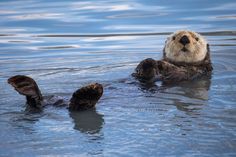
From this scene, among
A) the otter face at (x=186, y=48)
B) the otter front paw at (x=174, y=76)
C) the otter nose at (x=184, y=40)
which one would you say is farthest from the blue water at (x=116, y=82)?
the otter nose at (x=184, y=40)

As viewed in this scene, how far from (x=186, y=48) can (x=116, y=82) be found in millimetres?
1290

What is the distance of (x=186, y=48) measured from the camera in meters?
7.63

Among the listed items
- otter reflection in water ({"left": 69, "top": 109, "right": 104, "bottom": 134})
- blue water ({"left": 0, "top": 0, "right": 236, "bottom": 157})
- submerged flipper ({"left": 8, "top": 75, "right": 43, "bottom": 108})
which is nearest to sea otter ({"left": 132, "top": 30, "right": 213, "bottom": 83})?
blue water ({"left": 0, "top": 0, "right": 236, "bottom": 157})

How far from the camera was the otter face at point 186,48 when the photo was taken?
7.61 meters

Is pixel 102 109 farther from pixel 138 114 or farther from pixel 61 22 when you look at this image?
pixel 61 22

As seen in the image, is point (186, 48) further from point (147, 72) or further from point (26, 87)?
point (26, 87)

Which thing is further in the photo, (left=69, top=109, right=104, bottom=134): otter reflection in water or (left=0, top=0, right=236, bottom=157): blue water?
(left=69, top=109, right=104, bottom=134): otter reflection in water

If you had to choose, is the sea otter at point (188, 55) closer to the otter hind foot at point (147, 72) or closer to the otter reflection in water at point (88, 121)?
the otter hind foot at point (147, 72)

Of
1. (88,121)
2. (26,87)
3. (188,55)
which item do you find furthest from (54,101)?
(188,55)

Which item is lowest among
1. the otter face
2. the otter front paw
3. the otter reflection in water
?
the otter reflection in water

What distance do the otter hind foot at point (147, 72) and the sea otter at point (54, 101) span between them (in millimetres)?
1294

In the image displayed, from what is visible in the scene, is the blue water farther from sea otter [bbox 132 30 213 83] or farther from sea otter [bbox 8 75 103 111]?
sea otter [bbox 132 30 213 83]

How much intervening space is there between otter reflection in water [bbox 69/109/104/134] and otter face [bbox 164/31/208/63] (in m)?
2.47

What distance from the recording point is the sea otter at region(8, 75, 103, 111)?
5167 mm
